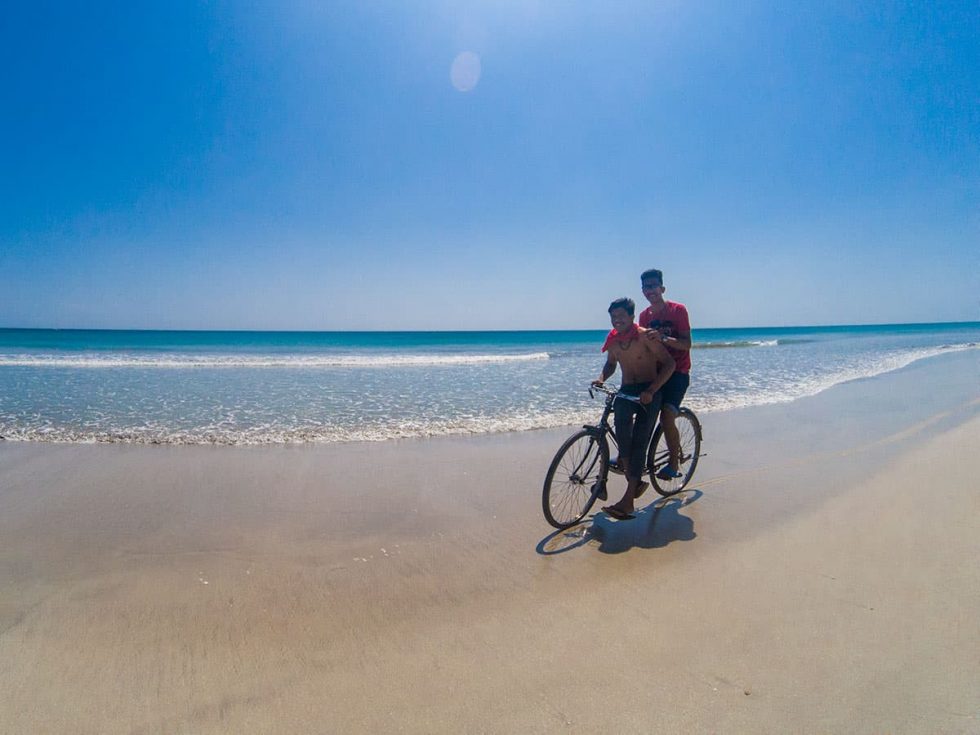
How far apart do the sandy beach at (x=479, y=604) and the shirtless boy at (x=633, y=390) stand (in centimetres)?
49

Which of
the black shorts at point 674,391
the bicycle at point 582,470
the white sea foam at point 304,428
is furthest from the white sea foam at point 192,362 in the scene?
the black shorts at point 674,391

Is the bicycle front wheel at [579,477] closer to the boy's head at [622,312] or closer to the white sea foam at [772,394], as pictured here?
the boy's head at [622,312]

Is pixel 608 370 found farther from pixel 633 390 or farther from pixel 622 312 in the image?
pixel 622 312

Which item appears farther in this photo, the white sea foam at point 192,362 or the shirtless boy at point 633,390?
the white sea foam at point 192,362

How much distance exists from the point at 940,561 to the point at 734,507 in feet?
5.06

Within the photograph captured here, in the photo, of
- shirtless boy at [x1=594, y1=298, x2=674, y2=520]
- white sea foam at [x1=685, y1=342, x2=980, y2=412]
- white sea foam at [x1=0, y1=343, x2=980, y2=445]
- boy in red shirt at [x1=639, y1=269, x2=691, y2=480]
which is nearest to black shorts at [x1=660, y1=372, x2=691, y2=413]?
boy in red shirt at [x1=639, y1=269, x2=691, y2=480]

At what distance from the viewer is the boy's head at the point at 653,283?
4580 millimetres

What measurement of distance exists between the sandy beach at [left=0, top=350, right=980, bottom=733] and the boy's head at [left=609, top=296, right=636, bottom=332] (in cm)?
A: 191

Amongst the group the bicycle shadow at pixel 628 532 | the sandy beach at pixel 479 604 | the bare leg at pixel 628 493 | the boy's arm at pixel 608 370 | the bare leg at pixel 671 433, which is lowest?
the bicycle shadow at pixel 628 532

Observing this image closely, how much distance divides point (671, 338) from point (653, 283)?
0.57 meters

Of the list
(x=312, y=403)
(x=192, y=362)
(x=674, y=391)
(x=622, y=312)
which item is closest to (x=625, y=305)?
(x=622, y=312)

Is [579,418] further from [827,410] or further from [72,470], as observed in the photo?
[72,470]

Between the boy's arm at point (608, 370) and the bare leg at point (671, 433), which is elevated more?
the boy's arm at point (608, 370)

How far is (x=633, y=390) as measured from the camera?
441 cm
